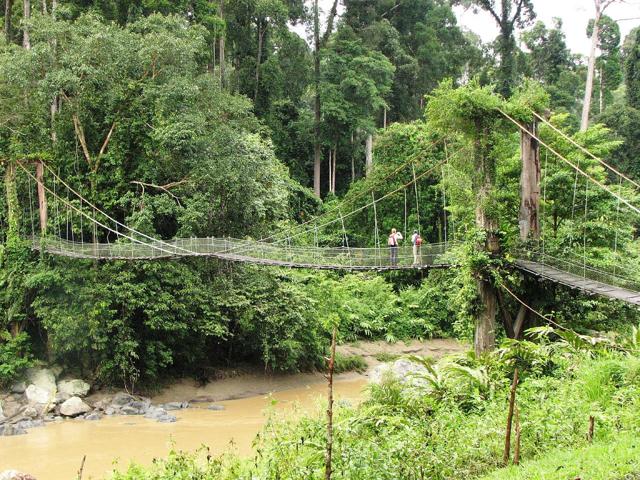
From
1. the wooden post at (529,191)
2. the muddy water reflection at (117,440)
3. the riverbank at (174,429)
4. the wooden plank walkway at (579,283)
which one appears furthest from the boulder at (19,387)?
the wooden post at (529,191)

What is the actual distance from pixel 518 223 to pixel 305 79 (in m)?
13.8

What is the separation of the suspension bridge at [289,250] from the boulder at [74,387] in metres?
2.10

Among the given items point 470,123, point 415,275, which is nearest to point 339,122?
point 415,275

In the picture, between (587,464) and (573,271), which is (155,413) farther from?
(587,464)

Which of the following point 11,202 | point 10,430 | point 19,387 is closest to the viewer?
point 10,430

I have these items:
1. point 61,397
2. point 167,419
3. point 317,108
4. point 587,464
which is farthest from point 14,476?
point 317,108

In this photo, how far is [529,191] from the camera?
7.86m

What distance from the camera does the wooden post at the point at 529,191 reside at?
25.7ft

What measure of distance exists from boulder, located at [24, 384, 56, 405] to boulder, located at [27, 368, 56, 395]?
0.16 ft

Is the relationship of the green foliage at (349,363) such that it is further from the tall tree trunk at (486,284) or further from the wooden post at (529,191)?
the wooden post at (529,191)

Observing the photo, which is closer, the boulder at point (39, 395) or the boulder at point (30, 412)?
the boulder at point (30, 412)

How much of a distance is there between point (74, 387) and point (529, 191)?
7.54 metres

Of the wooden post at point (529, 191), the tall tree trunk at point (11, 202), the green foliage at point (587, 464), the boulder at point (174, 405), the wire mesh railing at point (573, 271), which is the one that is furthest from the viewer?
the tall tree trunk at point (11, 202)

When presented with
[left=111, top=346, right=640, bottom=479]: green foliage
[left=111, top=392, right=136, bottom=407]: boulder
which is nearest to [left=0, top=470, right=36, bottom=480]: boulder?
[left=111, top=346, right=640, bottom=479]: green foliage
